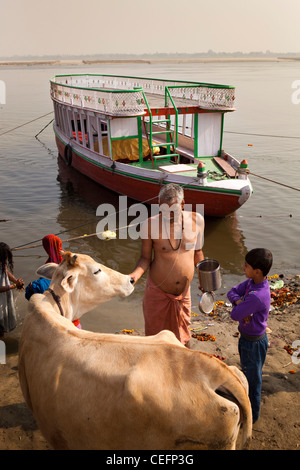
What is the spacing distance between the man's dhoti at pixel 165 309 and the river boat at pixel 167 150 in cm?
607

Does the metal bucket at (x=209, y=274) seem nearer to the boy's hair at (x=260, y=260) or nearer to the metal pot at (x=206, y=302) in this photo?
the metal pot at (x=206, y=302)

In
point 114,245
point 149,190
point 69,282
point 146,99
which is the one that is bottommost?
point 114,245

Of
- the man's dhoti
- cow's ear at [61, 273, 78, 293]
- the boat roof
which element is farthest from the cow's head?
the boat roof

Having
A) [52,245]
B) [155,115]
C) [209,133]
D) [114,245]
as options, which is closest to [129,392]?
[52,245]

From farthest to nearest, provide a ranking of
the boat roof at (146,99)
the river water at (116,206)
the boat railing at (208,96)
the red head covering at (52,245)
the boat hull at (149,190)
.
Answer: the boat railing at (208,96) → the boat roof at (146,99) → the boat hull at (149,190) → the river water at (116,206) → the red head covering at (52,245)

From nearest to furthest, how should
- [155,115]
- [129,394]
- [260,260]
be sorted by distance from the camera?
[129,394], [260,260], [155,115]

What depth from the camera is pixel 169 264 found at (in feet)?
11.5

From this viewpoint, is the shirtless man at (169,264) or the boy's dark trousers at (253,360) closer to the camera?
the boy's dark trousers at (253,360)

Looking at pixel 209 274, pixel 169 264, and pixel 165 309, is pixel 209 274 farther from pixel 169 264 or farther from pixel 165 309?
pixel 165 309

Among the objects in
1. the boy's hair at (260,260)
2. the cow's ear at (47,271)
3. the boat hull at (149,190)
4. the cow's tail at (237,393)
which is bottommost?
the boat hull at (149,190)

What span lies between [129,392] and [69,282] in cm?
109

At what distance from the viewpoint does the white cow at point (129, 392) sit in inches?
72.4

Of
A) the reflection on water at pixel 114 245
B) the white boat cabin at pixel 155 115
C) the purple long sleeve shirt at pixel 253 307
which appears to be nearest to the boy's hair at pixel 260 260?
the purple long sleeve shirt at pixel 253 307
